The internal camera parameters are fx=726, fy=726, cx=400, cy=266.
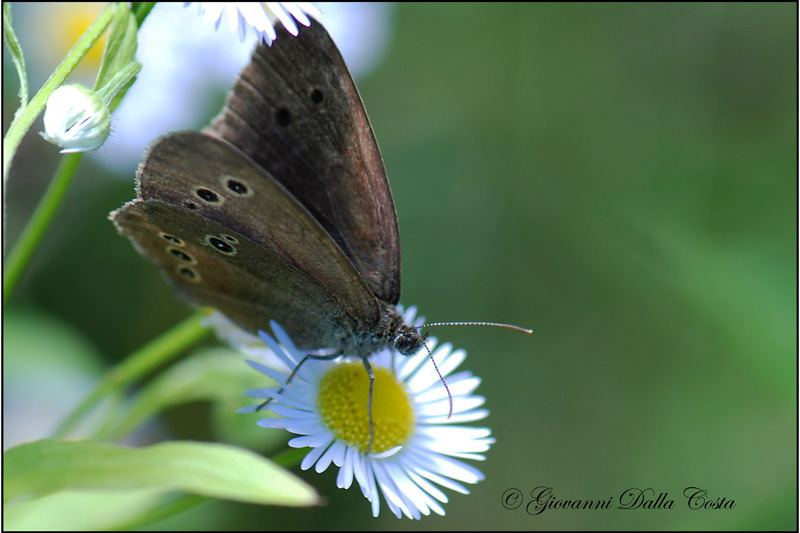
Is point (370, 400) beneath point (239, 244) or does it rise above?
beneath

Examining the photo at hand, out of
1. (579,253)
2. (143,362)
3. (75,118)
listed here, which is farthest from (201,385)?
(579,253)

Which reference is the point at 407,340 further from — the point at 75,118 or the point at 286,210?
the point at 75,118

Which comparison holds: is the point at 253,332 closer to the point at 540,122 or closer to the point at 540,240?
the point at 540,240

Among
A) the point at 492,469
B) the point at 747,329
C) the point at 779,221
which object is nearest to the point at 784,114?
the point at 779,221

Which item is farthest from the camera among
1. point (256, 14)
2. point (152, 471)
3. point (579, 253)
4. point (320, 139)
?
point (579, 253)

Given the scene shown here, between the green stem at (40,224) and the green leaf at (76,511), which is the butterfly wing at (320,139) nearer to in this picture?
the green stem at (40,224)

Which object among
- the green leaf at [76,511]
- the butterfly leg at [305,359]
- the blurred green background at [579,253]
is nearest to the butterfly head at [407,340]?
the butterfly leg at [305,359]

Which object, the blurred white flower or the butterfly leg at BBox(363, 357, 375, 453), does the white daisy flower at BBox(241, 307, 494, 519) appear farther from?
the blurred white flower
